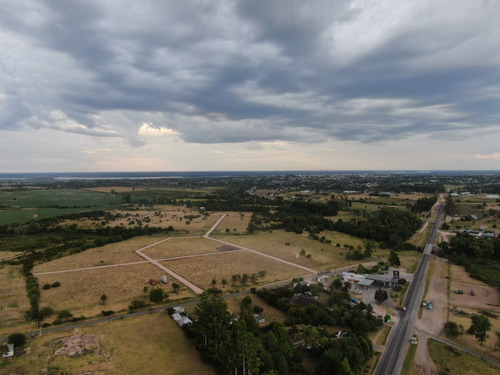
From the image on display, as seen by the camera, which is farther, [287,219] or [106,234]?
[287,219]

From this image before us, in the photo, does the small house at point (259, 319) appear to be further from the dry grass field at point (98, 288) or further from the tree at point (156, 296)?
the tree at point (156, 296)

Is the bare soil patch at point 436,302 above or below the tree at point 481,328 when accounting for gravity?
below

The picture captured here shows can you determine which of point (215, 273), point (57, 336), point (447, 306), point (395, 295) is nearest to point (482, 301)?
point (447, 306)

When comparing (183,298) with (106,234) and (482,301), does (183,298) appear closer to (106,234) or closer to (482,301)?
(482,301)

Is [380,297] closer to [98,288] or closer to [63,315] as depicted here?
[63,315]

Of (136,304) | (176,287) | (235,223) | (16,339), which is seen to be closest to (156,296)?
(136,304)

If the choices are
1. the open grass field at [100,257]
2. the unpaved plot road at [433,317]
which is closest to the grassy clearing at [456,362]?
the unpaved plot road at [433,317]

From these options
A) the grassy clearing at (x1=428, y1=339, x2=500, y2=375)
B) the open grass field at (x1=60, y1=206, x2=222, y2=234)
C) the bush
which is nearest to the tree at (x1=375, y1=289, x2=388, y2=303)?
the grassy clearing at (x1=428, y1=339, x2=500, y2=375)
